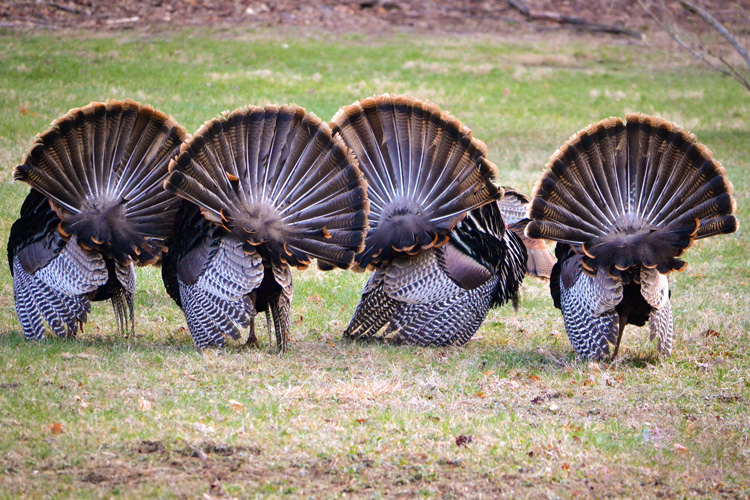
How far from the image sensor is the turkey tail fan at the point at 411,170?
7.36 meters

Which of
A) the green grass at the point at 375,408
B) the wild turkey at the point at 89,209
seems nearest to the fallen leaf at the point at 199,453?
the green grass at the point at 375,408

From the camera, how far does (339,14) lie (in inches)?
1003

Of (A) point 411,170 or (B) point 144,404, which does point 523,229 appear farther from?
(B) point 144,404

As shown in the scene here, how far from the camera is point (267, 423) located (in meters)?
5.38

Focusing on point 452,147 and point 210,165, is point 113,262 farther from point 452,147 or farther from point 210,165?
point 452,147

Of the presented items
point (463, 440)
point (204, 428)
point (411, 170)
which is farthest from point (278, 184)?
point (463, 440)

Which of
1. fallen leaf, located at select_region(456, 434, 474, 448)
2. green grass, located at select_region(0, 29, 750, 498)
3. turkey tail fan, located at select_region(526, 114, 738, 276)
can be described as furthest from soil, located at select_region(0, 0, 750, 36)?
fallen leaf, located at select_region(456, 434, 474, 448)

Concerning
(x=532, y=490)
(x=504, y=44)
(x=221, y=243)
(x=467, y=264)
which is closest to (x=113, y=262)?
(x=221, y=243)

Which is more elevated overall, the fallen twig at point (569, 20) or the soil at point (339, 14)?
the fallen twig at point (569, 20)

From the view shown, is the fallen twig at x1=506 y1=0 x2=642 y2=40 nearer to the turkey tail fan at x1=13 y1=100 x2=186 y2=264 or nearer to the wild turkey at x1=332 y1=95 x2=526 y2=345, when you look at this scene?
the wild turkey at x1=332 y1=95 x2=526 y2=345

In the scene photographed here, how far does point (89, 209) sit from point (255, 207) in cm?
138

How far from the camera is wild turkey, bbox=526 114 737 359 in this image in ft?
21.7

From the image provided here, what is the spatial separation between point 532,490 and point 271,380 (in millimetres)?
2236

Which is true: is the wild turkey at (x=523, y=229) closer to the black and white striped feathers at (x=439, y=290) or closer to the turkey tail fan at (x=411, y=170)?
the black and white striped feathers at (x=439, y=290)
